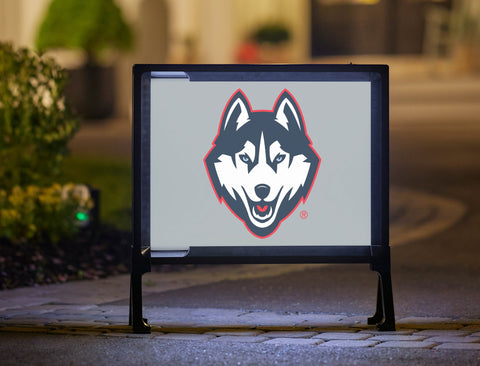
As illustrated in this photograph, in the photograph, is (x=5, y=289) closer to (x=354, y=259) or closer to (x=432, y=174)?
(x=354, y=259)

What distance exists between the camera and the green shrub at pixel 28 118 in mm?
8523

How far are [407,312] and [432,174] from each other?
7307 mm

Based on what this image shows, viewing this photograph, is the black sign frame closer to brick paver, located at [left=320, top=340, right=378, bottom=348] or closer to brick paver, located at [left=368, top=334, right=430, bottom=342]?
brick paver, located at [left=368, top=334, right=430, bottom=342]

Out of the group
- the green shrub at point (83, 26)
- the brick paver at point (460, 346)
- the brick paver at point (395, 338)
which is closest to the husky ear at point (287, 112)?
the brick paver at point (395, 338)

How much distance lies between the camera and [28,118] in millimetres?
8523

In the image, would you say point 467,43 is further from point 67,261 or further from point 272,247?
point 272,247

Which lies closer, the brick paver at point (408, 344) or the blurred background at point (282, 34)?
the brick paver at point (408, 344)

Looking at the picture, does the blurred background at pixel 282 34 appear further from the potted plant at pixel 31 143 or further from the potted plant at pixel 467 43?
the potted plant at pixel 31 143

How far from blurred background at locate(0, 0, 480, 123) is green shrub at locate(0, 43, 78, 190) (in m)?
12.1

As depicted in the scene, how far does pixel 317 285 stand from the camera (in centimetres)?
754

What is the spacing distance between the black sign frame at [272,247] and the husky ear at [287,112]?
108mm

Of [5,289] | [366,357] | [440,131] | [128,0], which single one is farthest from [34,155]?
[128,0]

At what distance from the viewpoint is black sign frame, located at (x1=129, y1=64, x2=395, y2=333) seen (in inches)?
236

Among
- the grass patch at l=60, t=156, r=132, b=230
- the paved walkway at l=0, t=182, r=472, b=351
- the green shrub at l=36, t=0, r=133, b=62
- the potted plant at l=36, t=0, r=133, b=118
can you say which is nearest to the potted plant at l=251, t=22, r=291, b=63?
the potted plant at l=36, t=0, r=133, b=118
